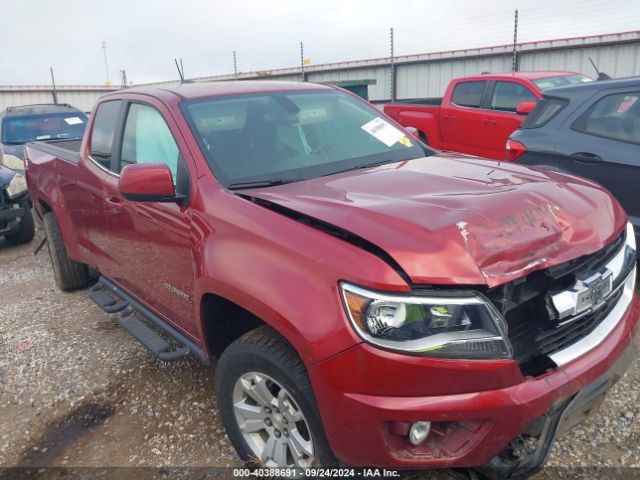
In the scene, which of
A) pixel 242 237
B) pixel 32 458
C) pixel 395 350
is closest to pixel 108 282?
pixel 32 458

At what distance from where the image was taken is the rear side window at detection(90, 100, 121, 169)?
11.7ft

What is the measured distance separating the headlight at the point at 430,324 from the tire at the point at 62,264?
153 inches

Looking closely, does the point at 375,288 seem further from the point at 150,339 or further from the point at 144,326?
the point at 144,326

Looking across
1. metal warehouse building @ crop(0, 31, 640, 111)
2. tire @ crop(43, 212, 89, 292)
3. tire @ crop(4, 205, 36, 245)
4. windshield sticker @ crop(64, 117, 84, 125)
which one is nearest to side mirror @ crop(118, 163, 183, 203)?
tire @ crop(43, 212, 89, 292)

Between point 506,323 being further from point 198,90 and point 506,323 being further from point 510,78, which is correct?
point 510,78

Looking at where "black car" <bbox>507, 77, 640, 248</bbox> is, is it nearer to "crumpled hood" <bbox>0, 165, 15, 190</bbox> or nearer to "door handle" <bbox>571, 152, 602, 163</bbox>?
"door handle" <bbox>571, 152, 602, 163</bbox>

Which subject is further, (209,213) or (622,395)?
(622,395)

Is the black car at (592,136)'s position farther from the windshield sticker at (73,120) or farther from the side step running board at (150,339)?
the windshield sticker at (73,120)

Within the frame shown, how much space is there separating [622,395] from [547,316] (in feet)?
4.68

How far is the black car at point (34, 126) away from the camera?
30.1 feet

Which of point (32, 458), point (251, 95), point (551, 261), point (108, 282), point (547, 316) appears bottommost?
point (32, 458)

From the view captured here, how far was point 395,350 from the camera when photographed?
5.59 feet

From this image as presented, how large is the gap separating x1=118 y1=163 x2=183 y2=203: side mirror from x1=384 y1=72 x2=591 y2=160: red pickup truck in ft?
19.0

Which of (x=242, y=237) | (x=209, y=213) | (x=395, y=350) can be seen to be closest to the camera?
(x=395, y=350)
